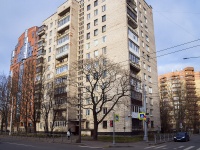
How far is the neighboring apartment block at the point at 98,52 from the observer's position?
41816 millimetres

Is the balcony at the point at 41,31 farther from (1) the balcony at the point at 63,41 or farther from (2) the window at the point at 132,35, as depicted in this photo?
(2) the window at the point at 132,35

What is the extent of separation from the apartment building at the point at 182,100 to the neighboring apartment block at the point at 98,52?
45.2ft

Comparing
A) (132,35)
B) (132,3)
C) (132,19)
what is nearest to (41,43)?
(132,3)

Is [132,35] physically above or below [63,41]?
below

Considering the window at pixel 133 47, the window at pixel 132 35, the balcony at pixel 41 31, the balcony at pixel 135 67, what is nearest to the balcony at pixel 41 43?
the balcony at pixel 41 31

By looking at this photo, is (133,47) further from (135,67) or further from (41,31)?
(41,31)

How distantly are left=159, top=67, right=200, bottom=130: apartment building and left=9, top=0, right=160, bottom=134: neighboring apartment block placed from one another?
45.2 feet

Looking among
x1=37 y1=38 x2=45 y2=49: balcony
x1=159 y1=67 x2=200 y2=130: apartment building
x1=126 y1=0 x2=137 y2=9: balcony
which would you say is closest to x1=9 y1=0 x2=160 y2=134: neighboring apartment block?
x1=126 y1=0 x2=137 y2=9: balcony

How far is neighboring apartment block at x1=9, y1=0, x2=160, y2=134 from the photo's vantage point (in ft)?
137

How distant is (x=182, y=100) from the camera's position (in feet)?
211

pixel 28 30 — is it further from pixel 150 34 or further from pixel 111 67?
pixel 111 67

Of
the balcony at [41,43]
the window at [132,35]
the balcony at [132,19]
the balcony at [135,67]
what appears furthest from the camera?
the balcony at [41,43]

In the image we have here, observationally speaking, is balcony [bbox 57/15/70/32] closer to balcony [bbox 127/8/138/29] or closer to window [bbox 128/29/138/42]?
balcony [bbox 127/8/138/29]

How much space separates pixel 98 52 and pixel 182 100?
33.7 m
